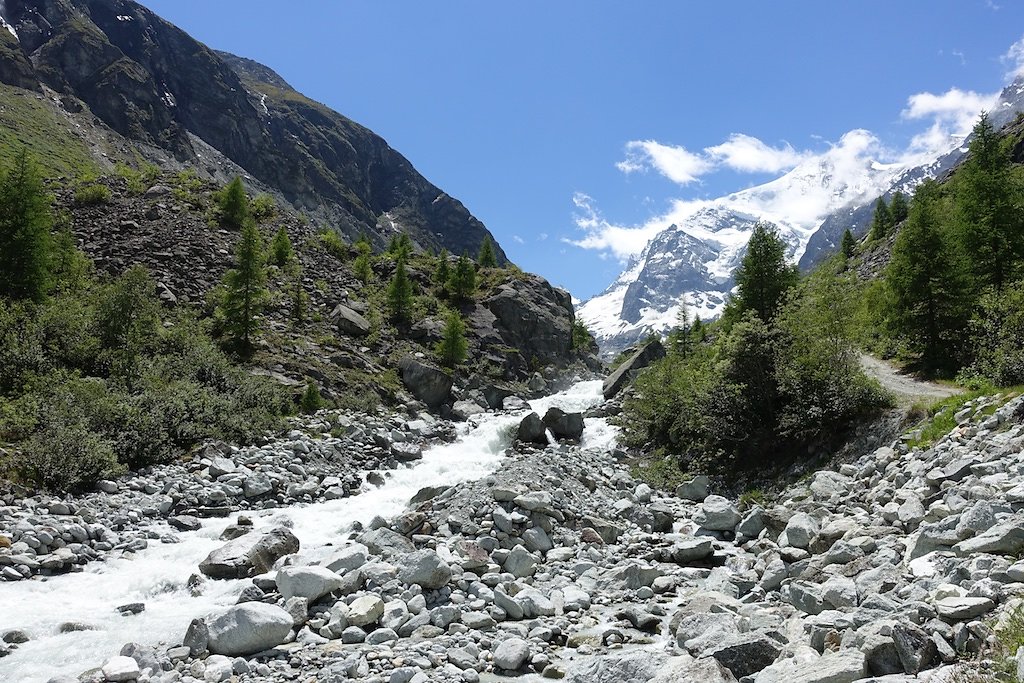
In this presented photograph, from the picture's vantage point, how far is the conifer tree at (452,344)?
4234 centimetres

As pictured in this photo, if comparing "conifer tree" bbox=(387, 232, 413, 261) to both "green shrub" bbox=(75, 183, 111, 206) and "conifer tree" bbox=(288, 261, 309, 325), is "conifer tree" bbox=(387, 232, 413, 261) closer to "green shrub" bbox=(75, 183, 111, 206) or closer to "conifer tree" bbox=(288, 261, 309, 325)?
"conifer tree" bbox=(288, 261, 309, 325)

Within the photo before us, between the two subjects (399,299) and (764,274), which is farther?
(399,299)

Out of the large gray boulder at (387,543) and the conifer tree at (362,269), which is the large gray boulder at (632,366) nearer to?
the conifer tree at (362,269)

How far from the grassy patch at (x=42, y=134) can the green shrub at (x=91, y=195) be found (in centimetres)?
5773

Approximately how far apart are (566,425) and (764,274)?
654 inches

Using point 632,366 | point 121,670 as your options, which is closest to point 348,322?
point 632,366

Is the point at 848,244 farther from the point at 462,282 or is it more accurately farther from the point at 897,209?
the point at 462,282

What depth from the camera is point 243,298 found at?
103 ft

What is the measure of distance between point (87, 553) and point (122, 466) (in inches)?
207

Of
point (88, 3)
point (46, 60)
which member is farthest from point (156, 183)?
point (88, 3)

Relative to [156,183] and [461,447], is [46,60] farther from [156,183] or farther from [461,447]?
[461,447]

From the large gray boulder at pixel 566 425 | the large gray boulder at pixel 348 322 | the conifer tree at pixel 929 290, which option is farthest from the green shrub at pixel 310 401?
the conifer tree at pixel 929 290

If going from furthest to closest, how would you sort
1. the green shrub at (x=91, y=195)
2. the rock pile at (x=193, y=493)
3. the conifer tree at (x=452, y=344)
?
the green shrub at (x=91, y=195)
the conifer tree at (x=452, y=344)
the rock pile at (x=193, y=493)

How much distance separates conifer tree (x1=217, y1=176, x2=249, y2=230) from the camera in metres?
Answer: 47.1
